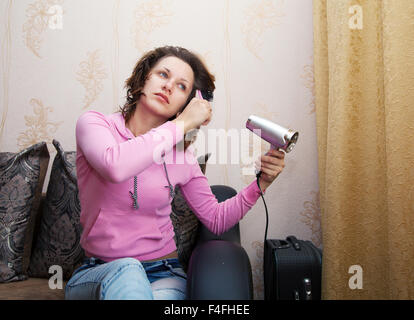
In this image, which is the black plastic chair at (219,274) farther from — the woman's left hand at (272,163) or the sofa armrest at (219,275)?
the woman's left hand at (272,163)

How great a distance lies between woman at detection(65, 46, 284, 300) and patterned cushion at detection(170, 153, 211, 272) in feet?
0.33

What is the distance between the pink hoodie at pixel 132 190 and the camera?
755 millimetres

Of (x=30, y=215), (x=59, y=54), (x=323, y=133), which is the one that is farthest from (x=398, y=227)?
(x=59, y=54)

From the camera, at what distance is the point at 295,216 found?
147cm

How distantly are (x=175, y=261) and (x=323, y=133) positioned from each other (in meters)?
0.78

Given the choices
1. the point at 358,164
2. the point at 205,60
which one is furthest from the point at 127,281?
the point at 205,60

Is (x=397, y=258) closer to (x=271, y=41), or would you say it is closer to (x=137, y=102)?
(x=137, y=102)

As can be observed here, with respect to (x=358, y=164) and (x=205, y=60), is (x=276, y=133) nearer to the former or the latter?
(x=358, y=164)

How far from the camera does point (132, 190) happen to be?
0.90m

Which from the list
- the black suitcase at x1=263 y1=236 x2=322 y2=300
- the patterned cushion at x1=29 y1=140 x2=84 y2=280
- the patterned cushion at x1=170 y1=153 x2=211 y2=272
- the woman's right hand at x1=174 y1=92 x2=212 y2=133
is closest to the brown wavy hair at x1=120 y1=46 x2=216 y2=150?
the woman's right hand at x1=174 y1=92 x2=212 y2=133

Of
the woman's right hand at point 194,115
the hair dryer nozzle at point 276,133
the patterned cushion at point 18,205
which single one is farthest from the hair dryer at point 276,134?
the patterned cushion at point 18,205

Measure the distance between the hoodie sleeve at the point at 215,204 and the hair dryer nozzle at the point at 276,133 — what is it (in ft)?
0.57

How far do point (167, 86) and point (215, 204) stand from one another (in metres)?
0.43
